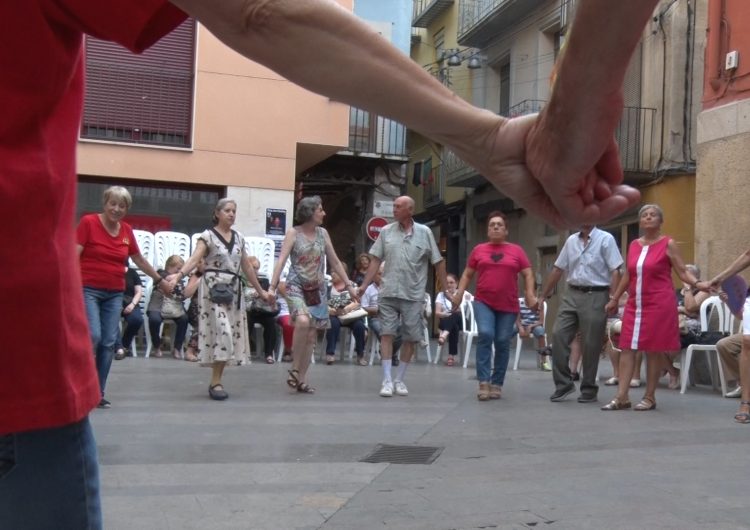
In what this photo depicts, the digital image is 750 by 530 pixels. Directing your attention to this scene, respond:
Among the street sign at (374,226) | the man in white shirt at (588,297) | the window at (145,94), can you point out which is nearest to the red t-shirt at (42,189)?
the man in white shirt at (588,297)

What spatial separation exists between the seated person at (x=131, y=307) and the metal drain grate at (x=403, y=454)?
7.38 m

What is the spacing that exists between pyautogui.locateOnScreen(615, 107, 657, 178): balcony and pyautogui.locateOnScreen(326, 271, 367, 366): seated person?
24.0ft

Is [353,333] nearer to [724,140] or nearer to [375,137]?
[724,140]

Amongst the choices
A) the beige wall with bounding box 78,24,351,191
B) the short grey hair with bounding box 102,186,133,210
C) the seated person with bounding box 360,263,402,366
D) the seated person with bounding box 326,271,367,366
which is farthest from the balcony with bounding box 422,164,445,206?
the short grey hair with bounding box 102,186,133,210

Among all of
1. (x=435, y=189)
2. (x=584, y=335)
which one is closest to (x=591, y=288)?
(x=584, y=335)

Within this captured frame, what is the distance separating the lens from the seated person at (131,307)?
13.7 metres

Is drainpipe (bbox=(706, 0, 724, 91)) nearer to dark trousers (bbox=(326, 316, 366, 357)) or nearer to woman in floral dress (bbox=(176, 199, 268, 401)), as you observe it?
dark trousers (bbox=(326, 316, 366, 357))

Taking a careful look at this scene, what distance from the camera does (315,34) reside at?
1.28 m

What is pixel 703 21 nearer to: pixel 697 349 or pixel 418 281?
pixel 697 349

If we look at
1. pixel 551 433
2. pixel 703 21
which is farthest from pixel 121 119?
pixel 551 433

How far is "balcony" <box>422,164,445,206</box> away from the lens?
3142cm

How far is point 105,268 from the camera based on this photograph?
8297 mm

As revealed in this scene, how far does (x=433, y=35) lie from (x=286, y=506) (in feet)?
95.9

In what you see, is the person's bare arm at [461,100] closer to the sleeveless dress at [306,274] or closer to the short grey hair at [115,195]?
the short grey hair at [115,195]
